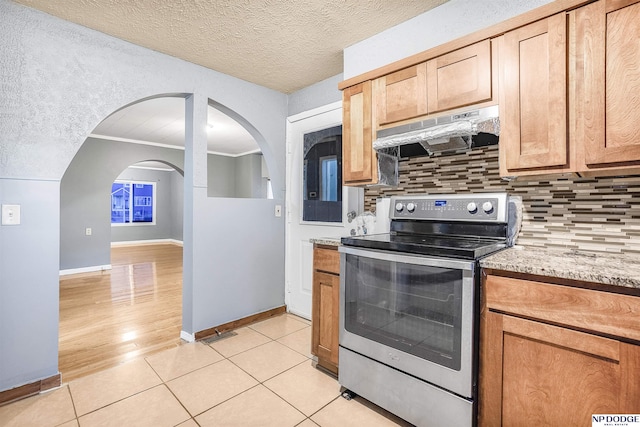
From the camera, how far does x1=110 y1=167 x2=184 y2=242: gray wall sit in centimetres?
977

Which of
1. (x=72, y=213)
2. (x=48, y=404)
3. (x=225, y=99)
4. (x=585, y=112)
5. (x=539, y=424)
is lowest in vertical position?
(x=48, y=404)

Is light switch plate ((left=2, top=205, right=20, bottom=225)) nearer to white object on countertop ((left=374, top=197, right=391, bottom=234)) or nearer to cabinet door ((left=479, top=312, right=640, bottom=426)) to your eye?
white object on countertop ((left=374, top=197, right=391, bottom=234))

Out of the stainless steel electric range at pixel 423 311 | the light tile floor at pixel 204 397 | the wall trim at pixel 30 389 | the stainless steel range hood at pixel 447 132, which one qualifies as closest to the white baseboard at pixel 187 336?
the light tile floor at pixel 204 397

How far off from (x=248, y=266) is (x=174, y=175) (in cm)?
871

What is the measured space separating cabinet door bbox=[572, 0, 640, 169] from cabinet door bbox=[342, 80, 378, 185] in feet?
3.71

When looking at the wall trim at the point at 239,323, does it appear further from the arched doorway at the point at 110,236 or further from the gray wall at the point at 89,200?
the gray wall at the point at 89,200

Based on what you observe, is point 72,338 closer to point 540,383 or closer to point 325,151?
point 325,151

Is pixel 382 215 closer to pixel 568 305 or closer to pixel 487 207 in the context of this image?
pixel 487 207

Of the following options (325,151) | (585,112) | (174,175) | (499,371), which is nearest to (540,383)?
(499,371)

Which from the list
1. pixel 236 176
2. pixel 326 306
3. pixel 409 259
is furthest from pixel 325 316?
pixel 236 176

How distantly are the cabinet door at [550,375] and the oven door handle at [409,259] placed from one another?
0.25m

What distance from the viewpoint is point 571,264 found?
4.41 feet

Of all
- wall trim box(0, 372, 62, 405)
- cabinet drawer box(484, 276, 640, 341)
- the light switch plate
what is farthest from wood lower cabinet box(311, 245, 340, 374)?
the light switch plate

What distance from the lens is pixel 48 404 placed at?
6.16ft
